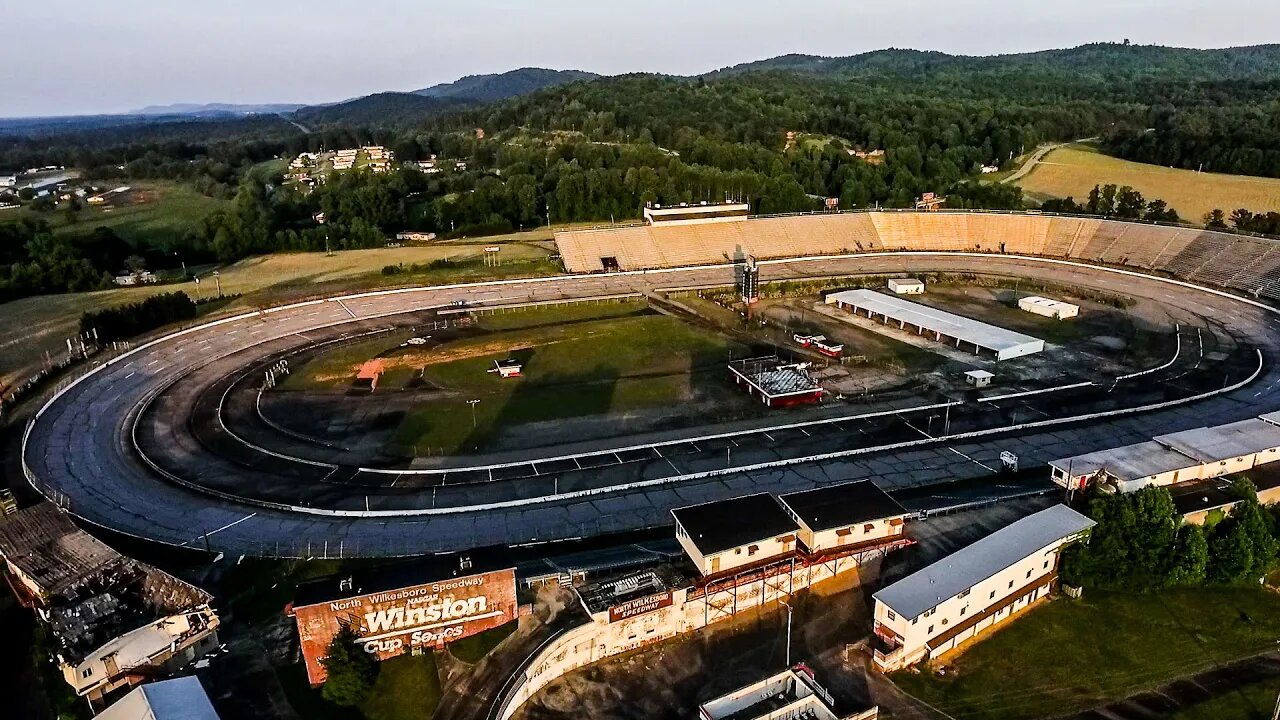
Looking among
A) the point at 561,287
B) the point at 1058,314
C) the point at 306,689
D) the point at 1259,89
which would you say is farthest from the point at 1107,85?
the point at 306,689

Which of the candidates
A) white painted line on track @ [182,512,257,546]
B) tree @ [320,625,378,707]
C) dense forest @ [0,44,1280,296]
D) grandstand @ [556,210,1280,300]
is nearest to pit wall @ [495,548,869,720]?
tree @ [320,625,378,707]

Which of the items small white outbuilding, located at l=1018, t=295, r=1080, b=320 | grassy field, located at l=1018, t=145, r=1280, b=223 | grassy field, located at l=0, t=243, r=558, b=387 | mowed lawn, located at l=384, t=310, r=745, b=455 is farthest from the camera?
grassy field, located at l=1018, t=145, r=1280, b=223

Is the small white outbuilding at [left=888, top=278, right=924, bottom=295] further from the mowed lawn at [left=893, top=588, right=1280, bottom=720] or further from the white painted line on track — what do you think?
the white painted line on track

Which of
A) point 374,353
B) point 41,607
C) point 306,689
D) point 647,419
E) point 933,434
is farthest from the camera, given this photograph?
point 374,353

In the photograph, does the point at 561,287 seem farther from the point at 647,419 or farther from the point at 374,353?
the point at 647,419

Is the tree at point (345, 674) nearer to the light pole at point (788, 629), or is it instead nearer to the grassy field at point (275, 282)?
the light pole at point (788, 629)
